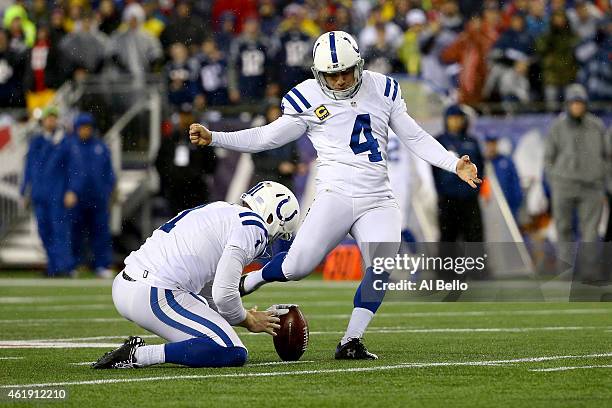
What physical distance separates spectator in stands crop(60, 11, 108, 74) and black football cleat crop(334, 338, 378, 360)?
1138 cm

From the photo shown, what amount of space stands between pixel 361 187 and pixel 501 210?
8.14 metres

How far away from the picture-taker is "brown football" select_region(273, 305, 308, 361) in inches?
304

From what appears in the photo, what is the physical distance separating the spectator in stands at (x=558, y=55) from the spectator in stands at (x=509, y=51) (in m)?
0.17

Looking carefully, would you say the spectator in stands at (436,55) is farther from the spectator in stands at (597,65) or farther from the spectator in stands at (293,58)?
the spectator in stands at (597,65)

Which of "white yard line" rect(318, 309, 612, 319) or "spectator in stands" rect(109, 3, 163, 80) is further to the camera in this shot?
"spectator in stands" rect(109, 3, 163, 80)

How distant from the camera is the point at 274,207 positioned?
7.50 meters

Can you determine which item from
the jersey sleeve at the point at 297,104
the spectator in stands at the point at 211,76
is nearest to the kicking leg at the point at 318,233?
the jersey sleeve at the point at 297,104

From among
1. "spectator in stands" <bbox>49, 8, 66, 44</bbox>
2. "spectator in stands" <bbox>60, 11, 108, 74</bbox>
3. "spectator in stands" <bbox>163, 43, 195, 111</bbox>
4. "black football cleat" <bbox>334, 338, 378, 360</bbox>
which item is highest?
"spectator in stands" <bbox>49, 8, 66, 44</bbox>

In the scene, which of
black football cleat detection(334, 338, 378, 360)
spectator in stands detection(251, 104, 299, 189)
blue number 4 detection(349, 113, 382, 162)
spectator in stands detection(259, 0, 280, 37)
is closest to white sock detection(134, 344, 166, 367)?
black football cleat detection(334, 338, 378, 360)

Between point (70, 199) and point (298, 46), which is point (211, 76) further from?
point (70, 199)

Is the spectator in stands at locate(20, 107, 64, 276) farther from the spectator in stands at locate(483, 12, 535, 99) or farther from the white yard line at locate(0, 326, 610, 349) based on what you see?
the white yard line at locate(0, 326, 610, 349)

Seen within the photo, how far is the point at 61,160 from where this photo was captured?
16.8 metres

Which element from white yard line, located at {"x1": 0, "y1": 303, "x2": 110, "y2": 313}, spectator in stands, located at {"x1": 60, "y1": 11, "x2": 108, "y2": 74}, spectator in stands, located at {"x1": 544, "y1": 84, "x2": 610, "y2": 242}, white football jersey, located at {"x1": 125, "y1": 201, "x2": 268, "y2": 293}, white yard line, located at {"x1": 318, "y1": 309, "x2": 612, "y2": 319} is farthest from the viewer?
spectator in stands, located at {"x1": 60, "y1": 11, "x2": 108, "y2": 74}

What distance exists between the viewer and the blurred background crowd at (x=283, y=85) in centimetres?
1572
